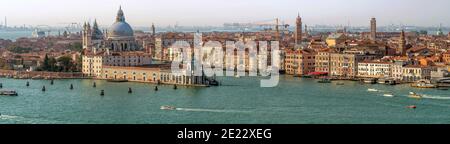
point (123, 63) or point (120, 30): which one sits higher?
point (120, 30)

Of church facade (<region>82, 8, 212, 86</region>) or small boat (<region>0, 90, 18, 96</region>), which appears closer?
small boat (<region>0, 90, 18, 96</region>)

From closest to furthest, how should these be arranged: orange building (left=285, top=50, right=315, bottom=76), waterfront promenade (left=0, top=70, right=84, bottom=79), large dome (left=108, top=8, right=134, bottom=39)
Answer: waterfront promenade (left=0, top=70, right=84, bottom=79), orange building (left=285, top=50, right=315, bottom=76), large dome (left=108, top=8, right=134, bottom=39)

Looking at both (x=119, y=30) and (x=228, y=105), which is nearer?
(x=228, y=105)

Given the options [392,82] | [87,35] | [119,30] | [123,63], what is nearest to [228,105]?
[392,82]

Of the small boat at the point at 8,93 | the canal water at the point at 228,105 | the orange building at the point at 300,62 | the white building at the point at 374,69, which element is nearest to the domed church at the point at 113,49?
the canal water at the point at 228,105

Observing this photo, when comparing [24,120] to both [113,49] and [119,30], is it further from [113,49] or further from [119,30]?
[119,30]

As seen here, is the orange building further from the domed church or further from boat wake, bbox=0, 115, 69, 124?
boat wake, bbox=0, 115, 69, 124

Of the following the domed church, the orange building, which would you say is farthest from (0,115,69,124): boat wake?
the orange building

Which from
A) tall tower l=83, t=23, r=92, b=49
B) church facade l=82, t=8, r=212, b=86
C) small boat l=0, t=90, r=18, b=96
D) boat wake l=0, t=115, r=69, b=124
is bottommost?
boat wake l=0, t=115, r=69, b=124
